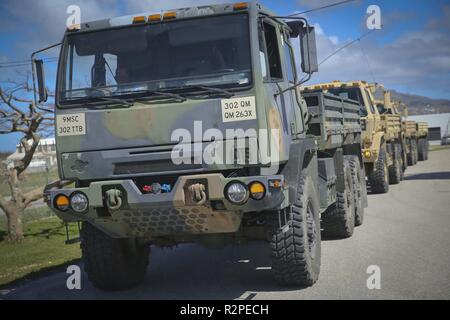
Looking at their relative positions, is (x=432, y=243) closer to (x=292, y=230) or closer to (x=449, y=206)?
(x=292, y=230)

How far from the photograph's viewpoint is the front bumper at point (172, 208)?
548 cm

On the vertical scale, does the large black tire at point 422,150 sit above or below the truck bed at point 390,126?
below

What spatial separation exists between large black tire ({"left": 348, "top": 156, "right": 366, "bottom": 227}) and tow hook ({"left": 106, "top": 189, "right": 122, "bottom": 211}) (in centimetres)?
557

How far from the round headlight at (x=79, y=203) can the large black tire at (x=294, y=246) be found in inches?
74.5

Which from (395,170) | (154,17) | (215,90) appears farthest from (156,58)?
(395,170)

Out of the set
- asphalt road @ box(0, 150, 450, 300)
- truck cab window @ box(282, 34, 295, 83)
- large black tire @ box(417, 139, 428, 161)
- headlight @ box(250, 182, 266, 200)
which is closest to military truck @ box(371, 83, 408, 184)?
asphalt road @ box(0, 150, 450, 300)

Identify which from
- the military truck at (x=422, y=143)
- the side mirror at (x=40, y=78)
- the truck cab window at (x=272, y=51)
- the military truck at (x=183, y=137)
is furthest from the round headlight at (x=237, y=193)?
the military truck at (x=422, y=143)

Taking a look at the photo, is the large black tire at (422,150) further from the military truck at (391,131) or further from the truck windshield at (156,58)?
the truck windshield at (156,58)

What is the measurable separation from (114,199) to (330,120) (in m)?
4.16

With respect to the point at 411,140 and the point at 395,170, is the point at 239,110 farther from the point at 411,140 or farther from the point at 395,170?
the point at 411,140

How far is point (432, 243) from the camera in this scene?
8.41m

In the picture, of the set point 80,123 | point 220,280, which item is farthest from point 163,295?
point 80,123
